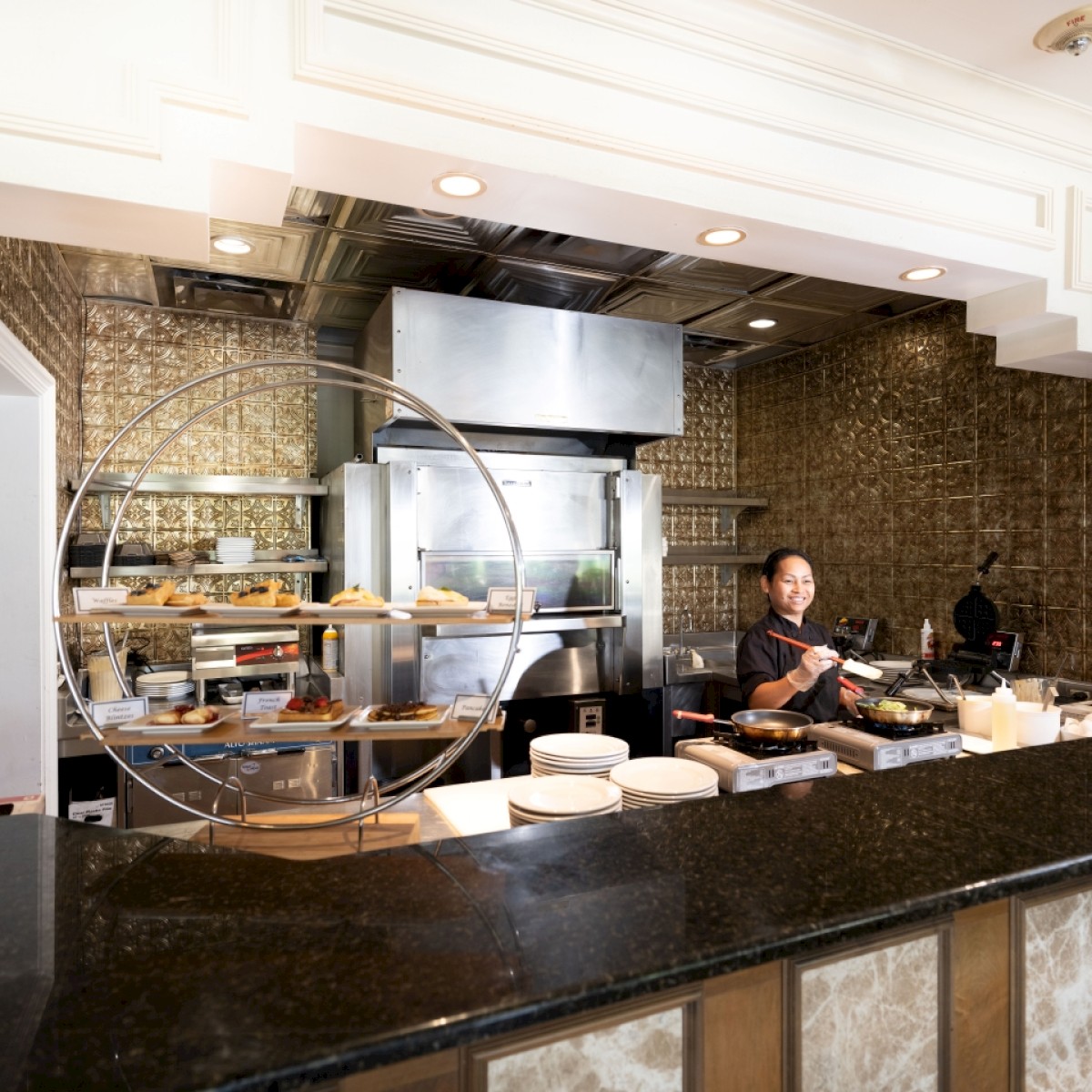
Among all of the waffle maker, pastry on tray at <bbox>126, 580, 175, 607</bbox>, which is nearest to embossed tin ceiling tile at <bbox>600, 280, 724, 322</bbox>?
the waffle maker

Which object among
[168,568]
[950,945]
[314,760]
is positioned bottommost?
[314,760]

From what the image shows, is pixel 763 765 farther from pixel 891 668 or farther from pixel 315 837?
pixel 891 668

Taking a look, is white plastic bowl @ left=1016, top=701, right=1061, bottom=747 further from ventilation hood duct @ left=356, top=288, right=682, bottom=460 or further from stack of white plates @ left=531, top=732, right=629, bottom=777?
ventilation hood duct @ left=356, top=288, right=682, bottom=460

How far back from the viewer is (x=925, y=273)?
2.57 meters

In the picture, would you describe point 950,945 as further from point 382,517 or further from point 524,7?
point 382,517

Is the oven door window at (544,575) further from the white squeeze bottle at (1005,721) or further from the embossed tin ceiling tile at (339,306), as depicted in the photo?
the white squeeze bottle at (1005,721)

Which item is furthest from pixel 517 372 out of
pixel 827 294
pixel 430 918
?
pixel 430 918

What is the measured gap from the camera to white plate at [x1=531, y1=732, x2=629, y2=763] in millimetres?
1985

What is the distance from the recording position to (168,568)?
3.77 meters

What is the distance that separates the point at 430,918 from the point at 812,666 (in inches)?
68.0

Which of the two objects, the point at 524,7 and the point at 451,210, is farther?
the point at 451,210

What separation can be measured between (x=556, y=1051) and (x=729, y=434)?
199 inches

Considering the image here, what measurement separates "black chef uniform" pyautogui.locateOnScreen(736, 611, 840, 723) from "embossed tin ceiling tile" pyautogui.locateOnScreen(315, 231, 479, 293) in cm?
197

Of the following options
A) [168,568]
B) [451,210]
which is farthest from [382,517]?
[451,210]
